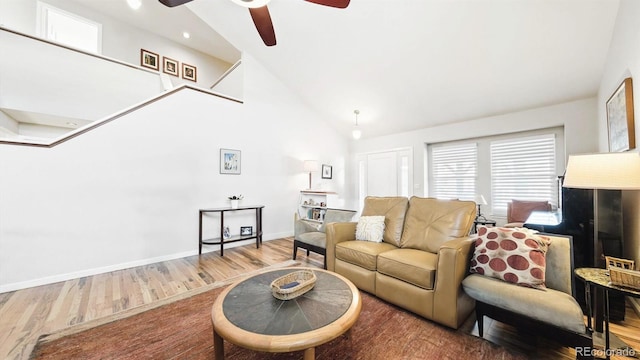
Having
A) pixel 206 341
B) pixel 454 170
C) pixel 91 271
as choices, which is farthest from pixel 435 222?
pixel 91 271

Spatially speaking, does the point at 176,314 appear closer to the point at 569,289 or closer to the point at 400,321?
the point at 400,321

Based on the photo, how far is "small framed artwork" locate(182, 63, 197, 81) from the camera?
5863 mm

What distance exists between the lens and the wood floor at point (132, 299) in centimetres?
166

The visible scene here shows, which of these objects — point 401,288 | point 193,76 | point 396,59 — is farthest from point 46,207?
point 396,59

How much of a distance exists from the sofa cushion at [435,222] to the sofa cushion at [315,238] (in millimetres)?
985

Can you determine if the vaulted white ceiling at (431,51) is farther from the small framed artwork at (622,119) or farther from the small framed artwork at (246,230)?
the small framed artwork at (246,230)

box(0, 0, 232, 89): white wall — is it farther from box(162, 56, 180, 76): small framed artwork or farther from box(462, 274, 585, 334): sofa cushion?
box(462, 274, 585, 334): sofa cushion

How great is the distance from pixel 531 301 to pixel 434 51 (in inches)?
125

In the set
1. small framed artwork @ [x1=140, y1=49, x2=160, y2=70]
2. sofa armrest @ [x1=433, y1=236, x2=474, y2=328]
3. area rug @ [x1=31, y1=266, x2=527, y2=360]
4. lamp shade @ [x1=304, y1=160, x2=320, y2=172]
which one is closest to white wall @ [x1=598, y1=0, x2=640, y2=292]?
sofa armrest @ [x1=433, y1=236, x2=474, y2=328]

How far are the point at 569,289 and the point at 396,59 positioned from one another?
334 cm

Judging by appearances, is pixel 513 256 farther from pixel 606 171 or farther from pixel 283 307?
pixel 283 307

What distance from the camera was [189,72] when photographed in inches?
234

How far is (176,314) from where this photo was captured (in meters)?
2.02

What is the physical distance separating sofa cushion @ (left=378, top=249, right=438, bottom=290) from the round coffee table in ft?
1.94
